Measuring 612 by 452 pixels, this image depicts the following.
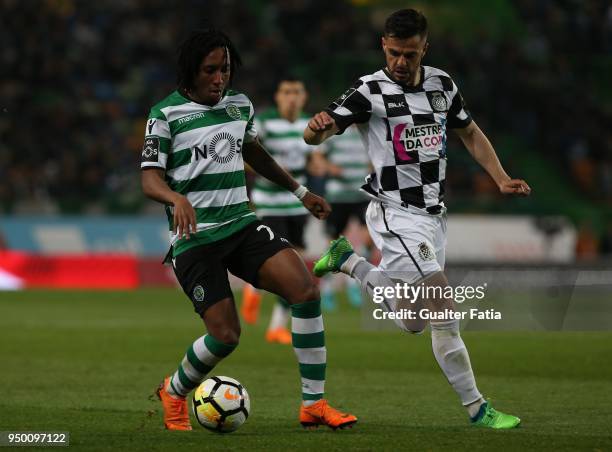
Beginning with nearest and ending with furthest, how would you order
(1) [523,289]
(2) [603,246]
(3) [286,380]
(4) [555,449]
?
(4) [555,449]
(3) [286,380]
(1) [523,289]
(2) [603,246]

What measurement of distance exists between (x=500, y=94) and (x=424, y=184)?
1803 centimetres

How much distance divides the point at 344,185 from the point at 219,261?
9.40 meters

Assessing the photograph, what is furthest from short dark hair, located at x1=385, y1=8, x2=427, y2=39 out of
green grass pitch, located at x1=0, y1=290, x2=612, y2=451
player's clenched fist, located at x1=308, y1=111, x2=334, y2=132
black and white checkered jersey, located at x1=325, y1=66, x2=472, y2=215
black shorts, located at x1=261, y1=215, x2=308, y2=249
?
black shorts, located at x1=261, y1=215, x2=308, y2=249

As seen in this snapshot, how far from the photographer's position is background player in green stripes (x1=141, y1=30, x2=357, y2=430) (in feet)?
21.8

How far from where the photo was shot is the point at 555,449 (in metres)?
5.92

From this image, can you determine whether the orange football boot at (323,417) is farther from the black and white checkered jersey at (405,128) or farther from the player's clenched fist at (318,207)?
the black and white checkered jersey at (405,128)

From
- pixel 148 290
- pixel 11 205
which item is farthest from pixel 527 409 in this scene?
pixel 11 205

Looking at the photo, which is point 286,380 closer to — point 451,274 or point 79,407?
point 79,407

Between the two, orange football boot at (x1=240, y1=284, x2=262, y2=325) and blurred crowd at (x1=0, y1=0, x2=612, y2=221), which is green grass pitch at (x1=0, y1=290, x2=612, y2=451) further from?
blurred crowd at (x1=0, y1=0, x2=612, y2=221)

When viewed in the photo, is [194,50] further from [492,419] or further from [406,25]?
[492,419]

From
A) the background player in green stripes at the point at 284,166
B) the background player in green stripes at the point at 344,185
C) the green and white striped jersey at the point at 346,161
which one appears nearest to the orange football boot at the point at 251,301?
the background player in green stripes at the point at 284,166

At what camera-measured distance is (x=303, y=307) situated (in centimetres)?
668

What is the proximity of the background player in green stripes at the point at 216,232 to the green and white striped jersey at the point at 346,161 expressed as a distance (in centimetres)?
919

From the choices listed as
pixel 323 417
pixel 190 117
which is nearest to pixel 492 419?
pixel 323 417
